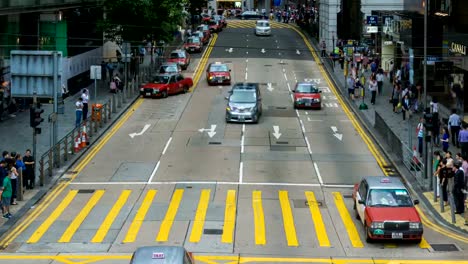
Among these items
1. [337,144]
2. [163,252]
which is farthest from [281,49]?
[163,252]

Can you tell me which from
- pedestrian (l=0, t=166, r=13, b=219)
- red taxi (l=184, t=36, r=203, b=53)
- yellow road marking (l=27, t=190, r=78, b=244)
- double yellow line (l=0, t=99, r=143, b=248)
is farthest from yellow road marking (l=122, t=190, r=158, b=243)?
red taxi (l=184, t=36, r=203, b=53)

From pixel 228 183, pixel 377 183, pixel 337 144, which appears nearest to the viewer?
pixel 377 183

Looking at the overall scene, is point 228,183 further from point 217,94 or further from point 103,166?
point 217,94

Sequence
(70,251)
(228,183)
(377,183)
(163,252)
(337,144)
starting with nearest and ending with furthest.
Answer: (163,252), (70,251), (377,183), (228,183), (337,144)

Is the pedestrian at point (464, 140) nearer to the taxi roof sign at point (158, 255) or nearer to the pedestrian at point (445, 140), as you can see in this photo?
the pedestrian at point (445, 140)

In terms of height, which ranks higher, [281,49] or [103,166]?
[281,49]

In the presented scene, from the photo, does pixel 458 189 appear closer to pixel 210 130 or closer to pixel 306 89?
pixel 210 130
